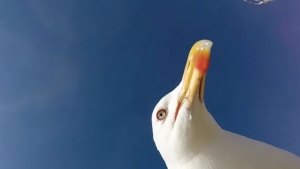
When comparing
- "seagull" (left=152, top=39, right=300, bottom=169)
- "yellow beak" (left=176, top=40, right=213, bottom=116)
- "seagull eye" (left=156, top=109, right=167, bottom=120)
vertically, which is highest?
"yellow beak" (left=176, top=40, right=213, bottom=116)

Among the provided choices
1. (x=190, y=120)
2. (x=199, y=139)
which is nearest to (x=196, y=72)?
(x=190, y=120)

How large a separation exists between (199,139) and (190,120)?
12cm

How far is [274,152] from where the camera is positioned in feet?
8.09

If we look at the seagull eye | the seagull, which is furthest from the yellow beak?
the seagull eye

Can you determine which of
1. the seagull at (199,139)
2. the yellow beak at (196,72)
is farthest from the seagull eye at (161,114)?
the yellow beak at (196,72)

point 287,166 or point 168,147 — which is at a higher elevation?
point 168,147

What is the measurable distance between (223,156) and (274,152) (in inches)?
10.9

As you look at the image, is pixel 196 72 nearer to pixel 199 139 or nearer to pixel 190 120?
pixel 190 120

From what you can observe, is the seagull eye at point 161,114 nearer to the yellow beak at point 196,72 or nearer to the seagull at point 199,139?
the seagull at point 199,139

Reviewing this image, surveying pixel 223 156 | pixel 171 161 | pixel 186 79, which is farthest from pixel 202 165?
pixel 186 79

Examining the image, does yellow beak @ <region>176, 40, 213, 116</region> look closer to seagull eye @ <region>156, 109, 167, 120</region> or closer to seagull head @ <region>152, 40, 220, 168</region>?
seagull head @ <region>152, 40, 220, 168</region>

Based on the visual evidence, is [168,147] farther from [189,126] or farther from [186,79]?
[186,79]

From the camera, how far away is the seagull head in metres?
2.66

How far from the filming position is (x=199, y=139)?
266cm
